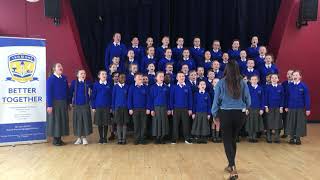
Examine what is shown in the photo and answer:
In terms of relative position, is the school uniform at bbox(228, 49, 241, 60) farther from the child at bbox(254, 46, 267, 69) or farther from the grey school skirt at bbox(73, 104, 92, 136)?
the grey school skirt at bbox(73, 104, 92, 136)

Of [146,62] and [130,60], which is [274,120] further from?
[130,60]

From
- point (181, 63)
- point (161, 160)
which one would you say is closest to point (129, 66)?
point (181, 63)

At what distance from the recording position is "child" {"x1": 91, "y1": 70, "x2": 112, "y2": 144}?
556 centimetres

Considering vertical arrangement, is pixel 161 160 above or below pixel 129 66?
below

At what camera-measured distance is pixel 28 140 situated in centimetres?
550

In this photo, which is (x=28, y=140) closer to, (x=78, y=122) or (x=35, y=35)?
(x=78, y=122)

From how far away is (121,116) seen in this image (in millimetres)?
5527

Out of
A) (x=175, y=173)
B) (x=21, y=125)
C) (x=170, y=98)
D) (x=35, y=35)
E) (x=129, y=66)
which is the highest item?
(x=35, y=35)

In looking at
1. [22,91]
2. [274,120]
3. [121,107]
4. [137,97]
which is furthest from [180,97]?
[22,91]

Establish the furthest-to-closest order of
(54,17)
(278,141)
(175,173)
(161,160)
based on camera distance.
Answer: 1. (54,17)
2. (278,141)
3. (161,160)
4. (175,173)

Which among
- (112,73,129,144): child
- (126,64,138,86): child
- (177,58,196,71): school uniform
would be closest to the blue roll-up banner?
(112,73,129,144): child

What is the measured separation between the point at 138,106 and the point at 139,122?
10.1 inches

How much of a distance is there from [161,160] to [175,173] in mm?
600

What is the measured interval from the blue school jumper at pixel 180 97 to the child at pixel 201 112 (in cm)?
11
